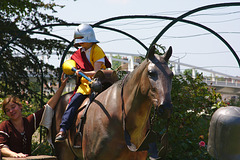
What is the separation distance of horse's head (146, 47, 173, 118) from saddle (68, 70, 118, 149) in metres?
1.00

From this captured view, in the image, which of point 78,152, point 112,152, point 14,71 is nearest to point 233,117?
point 112,152

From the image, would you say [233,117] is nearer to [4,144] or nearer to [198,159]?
[4,144]

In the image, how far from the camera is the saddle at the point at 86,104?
14.8ft

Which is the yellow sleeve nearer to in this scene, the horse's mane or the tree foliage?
the horse's mane

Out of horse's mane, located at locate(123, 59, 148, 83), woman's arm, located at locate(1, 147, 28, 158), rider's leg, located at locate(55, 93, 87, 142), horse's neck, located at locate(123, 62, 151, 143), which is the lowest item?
woman's arm, located at locate(1, 147, 28, 158)

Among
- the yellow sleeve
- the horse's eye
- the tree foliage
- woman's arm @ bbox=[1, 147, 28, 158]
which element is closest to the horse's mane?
the horse's eye

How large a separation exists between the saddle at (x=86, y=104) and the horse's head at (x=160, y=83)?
1.00 meters

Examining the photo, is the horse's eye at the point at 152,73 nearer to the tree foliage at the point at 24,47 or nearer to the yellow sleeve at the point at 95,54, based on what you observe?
the yellow sleeve at the point at 95,54

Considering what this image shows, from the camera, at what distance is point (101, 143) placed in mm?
4051

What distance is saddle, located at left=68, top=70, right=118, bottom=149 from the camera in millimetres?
4504

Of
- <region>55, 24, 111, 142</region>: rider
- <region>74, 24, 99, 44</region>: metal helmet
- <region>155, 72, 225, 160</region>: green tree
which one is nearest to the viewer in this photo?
<region>55, 24, 111, 142</region>: rider

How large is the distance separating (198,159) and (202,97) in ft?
4.17

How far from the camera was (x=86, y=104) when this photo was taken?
4758 millimetres

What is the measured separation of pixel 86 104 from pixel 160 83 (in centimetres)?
155
